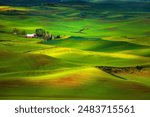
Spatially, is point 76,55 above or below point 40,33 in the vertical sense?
below

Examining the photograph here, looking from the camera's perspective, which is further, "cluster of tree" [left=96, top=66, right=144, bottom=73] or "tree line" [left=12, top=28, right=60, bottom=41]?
"tree line" [left=12, top=28, right=60, bottom=41]

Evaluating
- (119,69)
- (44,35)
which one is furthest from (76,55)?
(44,35)

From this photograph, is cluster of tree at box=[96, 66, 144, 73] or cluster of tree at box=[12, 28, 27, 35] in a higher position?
cluster of tree at box=[12, 28, 27, 35]

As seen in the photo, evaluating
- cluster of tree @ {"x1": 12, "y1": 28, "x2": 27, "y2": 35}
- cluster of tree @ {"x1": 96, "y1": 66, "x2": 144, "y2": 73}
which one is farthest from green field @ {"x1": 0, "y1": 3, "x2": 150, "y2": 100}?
cluster of tree @ {"x1": 12, "y1": 28, "x2": 27, "y2": 35}

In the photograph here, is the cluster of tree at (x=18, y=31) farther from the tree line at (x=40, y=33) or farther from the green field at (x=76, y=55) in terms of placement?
the green field at (x=76, y=55)

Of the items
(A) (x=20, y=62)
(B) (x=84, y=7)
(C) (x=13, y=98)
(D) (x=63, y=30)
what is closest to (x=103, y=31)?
(D) (x=63, y=30)

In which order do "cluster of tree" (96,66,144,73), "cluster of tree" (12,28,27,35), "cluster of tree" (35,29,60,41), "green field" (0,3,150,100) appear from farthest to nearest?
"cluster of tree" (12,28,27,35), "cluster of tree" (35,29,60,41), "cluster of tree" (96,66,144,73), "green field" (0,3,150,100)

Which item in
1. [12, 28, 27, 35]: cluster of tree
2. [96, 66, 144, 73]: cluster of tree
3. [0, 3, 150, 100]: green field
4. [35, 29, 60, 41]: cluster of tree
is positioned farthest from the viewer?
[12, 28, 27, 35]: cluster of tree

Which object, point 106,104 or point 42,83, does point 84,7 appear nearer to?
point 42,83

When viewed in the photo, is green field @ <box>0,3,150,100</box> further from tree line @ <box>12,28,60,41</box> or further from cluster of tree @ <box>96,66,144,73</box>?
tree line @ <box>12,28,60,41</box>

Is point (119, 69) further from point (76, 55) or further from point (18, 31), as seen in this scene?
point (18, 31)
